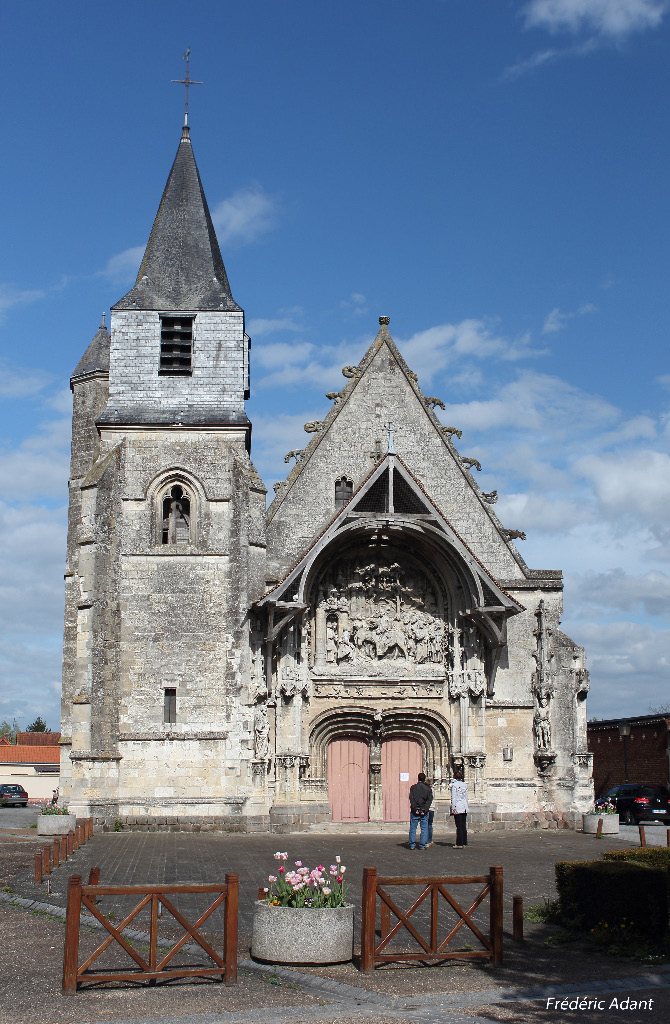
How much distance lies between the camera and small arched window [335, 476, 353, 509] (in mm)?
23547

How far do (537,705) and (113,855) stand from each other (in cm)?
1026

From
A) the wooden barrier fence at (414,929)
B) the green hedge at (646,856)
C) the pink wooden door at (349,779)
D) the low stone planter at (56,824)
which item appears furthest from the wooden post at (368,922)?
the pink wooden door at (349,779)

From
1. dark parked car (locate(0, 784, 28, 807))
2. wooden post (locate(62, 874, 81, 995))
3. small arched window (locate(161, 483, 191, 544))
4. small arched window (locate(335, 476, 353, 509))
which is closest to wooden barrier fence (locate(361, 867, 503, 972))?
wooden post (locate(62, 874, 81, 995))

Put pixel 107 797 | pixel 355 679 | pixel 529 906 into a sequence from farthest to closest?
pixel 355 679
pixel 107 797
pixel 529 906

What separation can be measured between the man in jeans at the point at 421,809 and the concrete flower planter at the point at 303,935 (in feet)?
31.9

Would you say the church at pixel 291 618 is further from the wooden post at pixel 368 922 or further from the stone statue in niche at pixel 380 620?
the wooden post at pixel 368 922

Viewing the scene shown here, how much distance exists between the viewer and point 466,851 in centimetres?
1755

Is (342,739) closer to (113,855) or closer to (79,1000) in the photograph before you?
(113,855)

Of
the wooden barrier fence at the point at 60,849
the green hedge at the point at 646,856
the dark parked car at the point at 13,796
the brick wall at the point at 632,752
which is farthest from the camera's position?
the dark parked car at the point at 13,796

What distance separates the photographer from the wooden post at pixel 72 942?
25.2 feet

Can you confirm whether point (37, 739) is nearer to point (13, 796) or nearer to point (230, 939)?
point (13, 796)

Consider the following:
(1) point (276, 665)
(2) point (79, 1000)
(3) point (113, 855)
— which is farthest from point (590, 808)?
(2) point (79, 1000)

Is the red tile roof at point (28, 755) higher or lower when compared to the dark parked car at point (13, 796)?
higher

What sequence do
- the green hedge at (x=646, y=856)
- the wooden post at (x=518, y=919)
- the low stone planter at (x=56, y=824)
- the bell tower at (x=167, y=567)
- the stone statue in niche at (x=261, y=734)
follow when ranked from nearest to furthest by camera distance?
the wooden post at (x=518, y=919) → the green hedge at (x=646, y=856) → the low stone planter at (x=56, y=824) → the bell tower at (x=167, y=567) → the stone statue in niche at (x=261, y=734)
